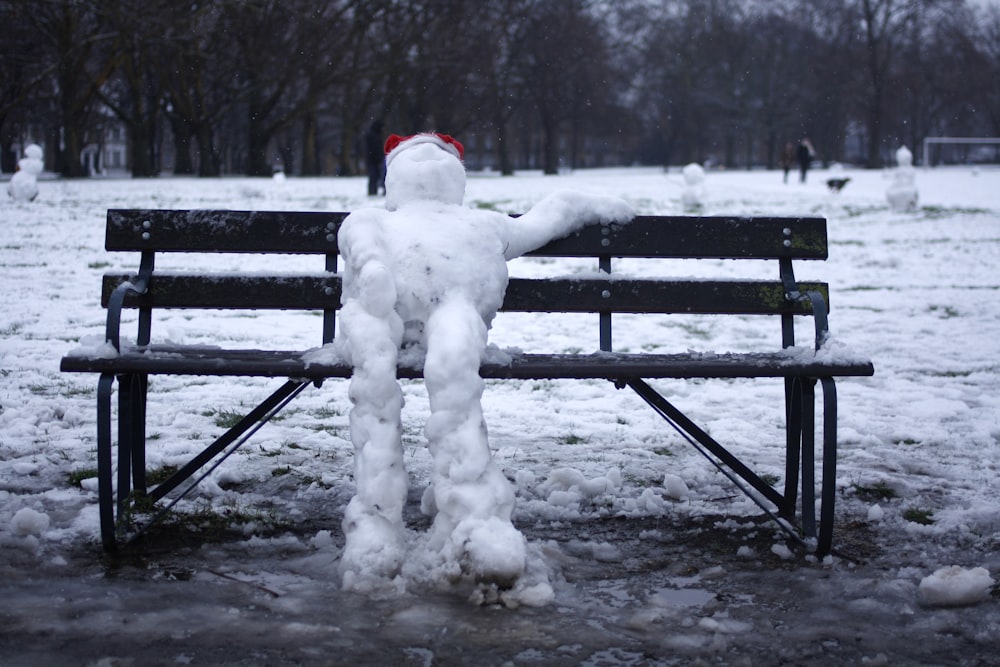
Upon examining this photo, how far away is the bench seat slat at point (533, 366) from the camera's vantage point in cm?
305

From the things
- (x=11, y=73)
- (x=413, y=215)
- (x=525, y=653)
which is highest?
(x=11, y=73)

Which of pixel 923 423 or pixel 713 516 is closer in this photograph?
pixel 713 516

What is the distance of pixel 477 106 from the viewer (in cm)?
4772

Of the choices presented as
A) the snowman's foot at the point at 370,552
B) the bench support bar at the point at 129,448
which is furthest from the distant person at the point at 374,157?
the snowman's foot at the point at 370,552

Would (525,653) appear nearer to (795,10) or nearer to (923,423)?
(923,423)

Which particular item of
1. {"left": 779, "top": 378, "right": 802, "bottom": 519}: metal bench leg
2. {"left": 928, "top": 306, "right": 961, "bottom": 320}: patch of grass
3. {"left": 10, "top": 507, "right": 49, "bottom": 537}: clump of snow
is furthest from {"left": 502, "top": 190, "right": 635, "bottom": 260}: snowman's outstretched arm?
{"left": 928, "top": 306, "right": 961, "bottom": 320}: patch of grass

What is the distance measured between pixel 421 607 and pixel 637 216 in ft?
5.30

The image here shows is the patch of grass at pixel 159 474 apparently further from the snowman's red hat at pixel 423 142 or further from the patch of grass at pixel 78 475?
the snowman's red hat at pixel 423 142

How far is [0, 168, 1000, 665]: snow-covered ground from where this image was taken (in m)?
2.61

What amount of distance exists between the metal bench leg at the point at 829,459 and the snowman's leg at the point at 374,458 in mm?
1181

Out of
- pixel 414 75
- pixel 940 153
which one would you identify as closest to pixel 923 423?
pixel 414 75

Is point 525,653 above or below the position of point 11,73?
below

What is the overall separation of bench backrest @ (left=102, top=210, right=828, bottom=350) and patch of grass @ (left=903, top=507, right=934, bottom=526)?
0.72 m

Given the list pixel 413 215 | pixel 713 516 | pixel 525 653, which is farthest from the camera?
pixel 713 516
